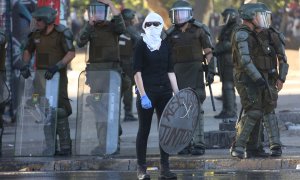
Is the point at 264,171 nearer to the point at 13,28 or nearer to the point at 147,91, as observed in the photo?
the point at 147,91

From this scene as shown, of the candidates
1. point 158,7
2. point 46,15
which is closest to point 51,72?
point 46,15

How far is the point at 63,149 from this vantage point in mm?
14133

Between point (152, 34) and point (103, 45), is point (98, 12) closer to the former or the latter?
point (103, 45)

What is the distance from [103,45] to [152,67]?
9.32 ft

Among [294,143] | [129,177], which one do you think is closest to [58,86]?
[129,177]

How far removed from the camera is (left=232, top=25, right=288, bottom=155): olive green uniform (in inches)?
505

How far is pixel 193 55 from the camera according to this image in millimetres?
13750

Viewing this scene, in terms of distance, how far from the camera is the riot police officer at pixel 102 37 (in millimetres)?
Answer: 13930

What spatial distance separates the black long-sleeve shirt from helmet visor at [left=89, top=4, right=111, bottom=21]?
2.58m

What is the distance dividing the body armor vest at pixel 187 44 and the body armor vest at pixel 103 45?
0.88m

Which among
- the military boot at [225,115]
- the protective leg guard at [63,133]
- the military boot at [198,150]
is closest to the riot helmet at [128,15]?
the military boot at [225,115]

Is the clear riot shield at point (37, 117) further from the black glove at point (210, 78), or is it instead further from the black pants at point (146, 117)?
the black pants at point (146, 117)

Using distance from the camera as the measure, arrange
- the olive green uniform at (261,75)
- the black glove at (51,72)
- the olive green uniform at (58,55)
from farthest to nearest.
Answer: the olive green uniform at (58,55), the black glove at (51,72), the olive green uniform at (261,75)

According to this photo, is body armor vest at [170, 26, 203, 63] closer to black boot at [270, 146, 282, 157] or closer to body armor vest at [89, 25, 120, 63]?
body armor vest at [89, 25, 120, 63]
